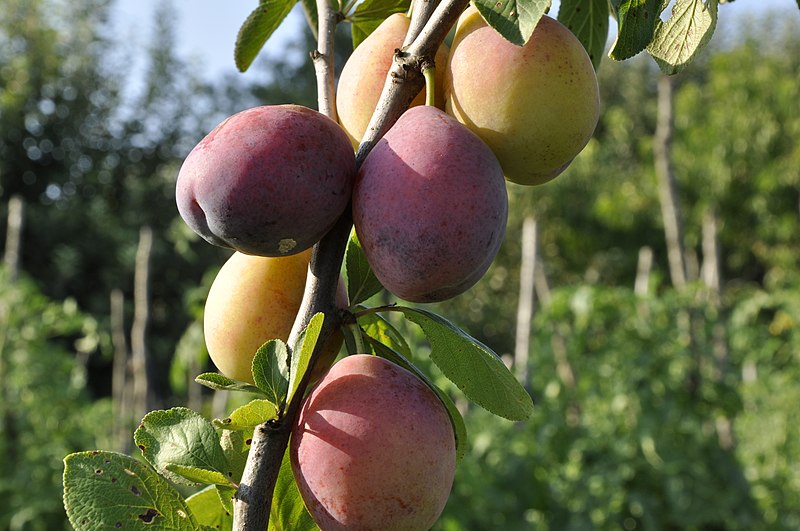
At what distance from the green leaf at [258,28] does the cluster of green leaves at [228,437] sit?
0.65 ft

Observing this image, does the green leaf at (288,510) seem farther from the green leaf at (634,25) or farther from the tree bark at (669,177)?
the tree bark at (669,177)

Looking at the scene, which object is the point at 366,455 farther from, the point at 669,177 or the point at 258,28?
the point at 669,177

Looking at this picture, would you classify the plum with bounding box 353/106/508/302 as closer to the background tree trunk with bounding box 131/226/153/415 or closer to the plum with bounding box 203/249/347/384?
the plum with bounding box 203/249/347/384

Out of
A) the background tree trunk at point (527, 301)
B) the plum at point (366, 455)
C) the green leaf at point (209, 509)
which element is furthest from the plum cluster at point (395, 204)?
the background tree trunk at point (527, 301)

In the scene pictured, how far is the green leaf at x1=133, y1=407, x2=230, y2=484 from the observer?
1.45 ft

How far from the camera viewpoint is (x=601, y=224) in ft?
28.8

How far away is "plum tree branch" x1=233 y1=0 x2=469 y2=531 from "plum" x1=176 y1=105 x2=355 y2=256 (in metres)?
0.02

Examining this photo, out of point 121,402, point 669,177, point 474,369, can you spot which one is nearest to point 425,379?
point 474,369

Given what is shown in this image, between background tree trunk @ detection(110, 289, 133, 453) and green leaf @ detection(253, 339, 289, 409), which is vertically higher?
green leaf @ detection(253, 339, 289, 409)

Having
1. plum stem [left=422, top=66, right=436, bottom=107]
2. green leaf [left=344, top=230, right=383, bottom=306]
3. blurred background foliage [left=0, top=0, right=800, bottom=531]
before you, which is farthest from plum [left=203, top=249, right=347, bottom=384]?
blurred background foliage [left=0, top=0, right=800, bottom=531]

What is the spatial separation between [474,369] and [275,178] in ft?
0.54

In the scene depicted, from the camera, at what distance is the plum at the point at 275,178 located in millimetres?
412

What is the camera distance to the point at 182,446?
1.47ft

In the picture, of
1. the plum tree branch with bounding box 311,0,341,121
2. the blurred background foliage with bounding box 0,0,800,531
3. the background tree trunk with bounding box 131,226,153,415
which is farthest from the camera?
the background tree trunk with bounding box 131,226,153,415
